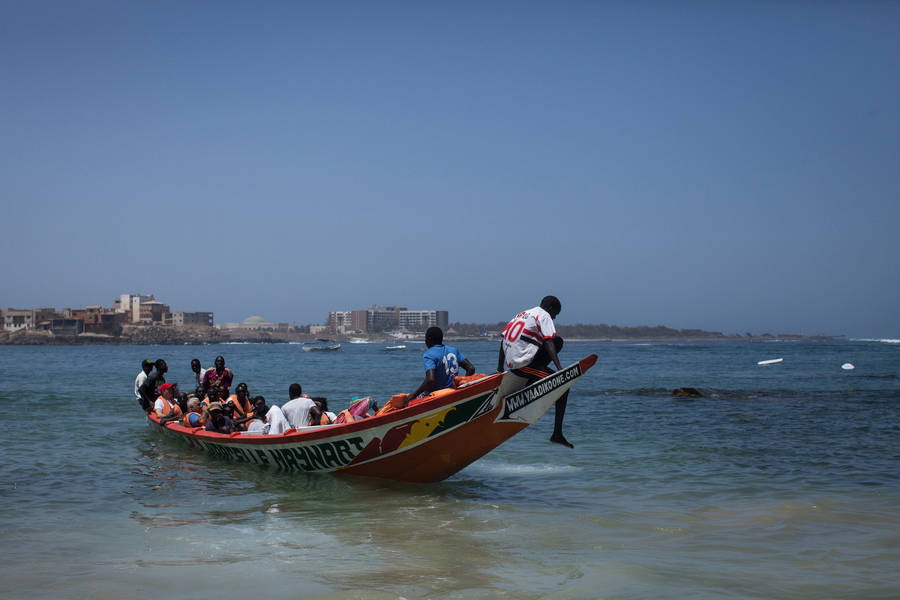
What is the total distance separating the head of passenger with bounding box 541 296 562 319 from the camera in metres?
8.55

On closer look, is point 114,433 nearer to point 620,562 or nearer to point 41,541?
point 41,541

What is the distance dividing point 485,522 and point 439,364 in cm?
220

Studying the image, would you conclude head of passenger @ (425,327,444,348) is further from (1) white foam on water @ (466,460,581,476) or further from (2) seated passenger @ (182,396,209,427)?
(2) seated passenger @ (182,396,209,427)

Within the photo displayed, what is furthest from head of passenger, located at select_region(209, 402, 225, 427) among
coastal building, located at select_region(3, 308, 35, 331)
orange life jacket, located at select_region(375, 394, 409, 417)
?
coastal building, located at select_region(3, 308, 35, 331)

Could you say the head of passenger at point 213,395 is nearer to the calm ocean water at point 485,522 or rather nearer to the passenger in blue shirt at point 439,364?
the calm ocean water at point 485,522

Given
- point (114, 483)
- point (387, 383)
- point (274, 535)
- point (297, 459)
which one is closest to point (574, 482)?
point (297, 459)

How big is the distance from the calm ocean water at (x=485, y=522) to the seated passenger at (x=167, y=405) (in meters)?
0.74

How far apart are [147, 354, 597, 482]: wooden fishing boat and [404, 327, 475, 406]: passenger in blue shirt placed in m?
0.24

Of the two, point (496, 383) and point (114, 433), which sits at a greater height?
point (496, 383)

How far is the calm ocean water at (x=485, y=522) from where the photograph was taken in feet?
22.1

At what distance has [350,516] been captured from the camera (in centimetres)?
953

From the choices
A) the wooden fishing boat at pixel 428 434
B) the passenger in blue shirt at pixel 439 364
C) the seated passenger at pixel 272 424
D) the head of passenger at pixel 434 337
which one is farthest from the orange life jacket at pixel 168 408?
the head of passenger at pixel 434 337

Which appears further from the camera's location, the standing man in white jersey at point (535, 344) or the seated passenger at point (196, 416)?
the seated passenger at point (196, 416)

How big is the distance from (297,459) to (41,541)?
163 inches
